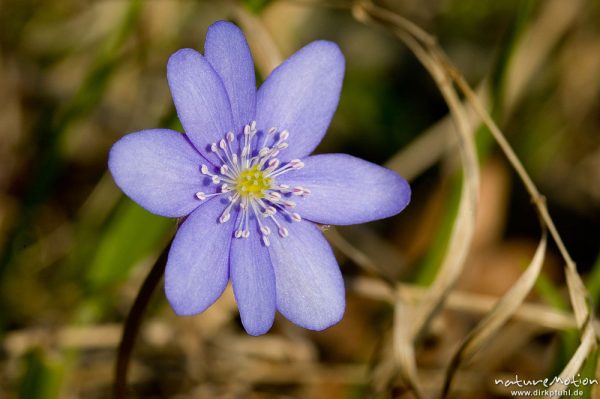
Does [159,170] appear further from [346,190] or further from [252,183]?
[346,190]

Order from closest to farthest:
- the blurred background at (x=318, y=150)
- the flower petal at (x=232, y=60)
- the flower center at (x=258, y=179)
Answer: the flower petal at (x=232, y=60), the flower center at (x=258, y=179), the blurred background at (x=318, y=150)

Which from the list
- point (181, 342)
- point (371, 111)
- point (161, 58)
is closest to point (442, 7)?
point (371, 111)

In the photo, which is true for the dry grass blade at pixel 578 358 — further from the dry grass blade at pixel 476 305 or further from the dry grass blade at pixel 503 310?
the dry grass blade at pixel 476 305

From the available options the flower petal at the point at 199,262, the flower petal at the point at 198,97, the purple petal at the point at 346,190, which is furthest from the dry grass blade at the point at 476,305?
the flower petal at the point at 198,97

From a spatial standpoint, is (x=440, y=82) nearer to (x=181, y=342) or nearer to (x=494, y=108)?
(x=494, y=108)

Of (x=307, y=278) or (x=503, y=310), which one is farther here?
(x=503, y=310)

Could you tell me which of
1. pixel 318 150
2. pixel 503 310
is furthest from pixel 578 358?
pixel 318 150
